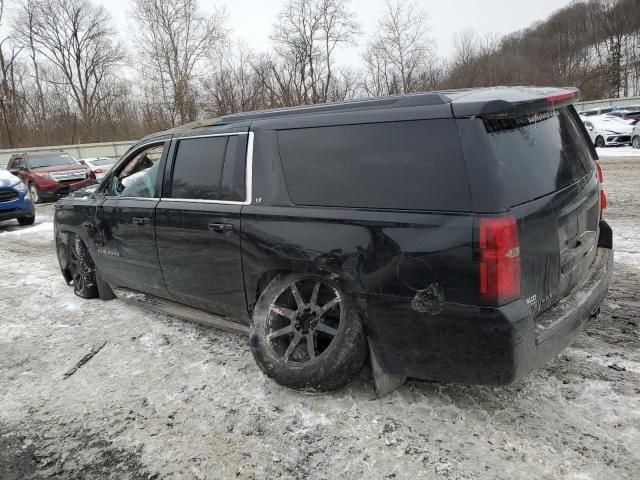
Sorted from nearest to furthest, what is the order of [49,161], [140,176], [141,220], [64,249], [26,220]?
1. [141,220]
2. [140,176]
3. [64,249]
4. [26,220]
5. [49,161]

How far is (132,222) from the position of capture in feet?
14.3

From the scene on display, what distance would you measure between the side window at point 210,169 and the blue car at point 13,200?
8900 millimetres

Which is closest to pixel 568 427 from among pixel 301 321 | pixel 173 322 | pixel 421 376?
pixel 421 376

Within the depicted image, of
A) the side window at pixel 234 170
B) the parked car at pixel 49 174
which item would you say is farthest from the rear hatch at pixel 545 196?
the parked car at pixel 49 174

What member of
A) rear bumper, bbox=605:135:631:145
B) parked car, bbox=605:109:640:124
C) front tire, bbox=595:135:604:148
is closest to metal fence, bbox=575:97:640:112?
parked car, bbox=605:109:640:124

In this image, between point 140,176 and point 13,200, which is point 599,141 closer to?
point 13,200

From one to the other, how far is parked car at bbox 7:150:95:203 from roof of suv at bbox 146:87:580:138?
1442 centimetres

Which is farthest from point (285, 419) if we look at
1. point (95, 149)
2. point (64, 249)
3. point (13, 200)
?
point (95, 149)

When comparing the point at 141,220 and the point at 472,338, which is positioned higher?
the point at 141,220

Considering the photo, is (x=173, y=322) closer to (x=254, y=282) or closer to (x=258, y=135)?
(x=254, y=282)

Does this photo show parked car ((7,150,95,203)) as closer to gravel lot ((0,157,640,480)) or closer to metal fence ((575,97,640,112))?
gravel lot ((0,157,640,480))

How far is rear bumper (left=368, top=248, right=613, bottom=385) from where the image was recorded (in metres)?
2.45

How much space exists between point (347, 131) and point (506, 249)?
1.11 meters

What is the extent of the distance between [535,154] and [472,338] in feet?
3.41
